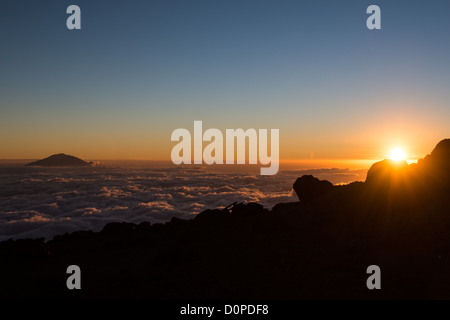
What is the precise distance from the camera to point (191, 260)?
34.2 feet

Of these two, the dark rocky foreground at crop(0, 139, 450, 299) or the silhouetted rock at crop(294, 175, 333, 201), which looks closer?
the dark rocky foreground at crop(0, 139, 450, 299)

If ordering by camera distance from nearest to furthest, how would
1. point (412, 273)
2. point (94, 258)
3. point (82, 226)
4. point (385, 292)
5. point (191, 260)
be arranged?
point (385, 292), point (412, 273), point (191, 260), point (94, 258), point (82, 226)

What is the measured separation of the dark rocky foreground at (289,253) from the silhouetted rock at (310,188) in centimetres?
201

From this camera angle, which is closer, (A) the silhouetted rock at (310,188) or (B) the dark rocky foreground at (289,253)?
(B) the dark rocky foreground at (289,253)

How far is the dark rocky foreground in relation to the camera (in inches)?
323

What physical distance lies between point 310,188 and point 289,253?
7817mm

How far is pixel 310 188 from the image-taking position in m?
17.3

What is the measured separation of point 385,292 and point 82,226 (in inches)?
1324

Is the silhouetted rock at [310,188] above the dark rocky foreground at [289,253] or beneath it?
above

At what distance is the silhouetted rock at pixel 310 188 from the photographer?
17094mm

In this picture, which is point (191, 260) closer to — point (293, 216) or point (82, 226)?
point (293, 216)

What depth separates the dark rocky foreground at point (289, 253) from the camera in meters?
8.20

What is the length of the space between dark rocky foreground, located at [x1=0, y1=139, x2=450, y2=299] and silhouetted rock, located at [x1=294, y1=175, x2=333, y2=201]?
6.58 ft
